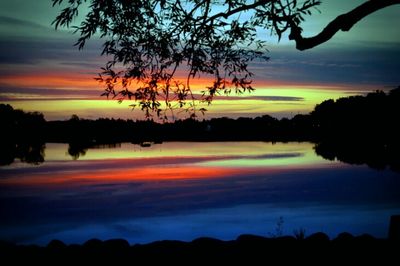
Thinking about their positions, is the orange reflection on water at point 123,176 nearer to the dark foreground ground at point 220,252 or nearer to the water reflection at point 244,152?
the water reflection at point 244,152

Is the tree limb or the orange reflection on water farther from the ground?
the tree limb

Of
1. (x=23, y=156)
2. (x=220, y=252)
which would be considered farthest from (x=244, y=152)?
(x=220, y=252)

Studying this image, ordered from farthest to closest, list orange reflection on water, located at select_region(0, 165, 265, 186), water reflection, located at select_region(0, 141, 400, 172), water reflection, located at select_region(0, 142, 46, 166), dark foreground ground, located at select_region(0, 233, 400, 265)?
water reflection, located at select_region(0, 142, 46, 166) < water reflection, located at select_region(0, 141, 400, 172) < orange reflection on water, located at select_region(0, 165, 265, 186) < dark foreground ground, located at select_region(0, 233, 400, 265)

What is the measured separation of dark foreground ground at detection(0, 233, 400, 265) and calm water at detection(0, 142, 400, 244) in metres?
7.89

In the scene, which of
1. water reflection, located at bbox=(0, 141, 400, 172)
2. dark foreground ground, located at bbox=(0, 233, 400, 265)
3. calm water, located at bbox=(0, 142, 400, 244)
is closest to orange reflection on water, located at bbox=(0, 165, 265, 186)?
calm water, located at bbox=(0, 142, 400, 244)

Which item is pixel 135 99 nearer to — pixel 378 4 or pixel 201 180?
pixel 378 4

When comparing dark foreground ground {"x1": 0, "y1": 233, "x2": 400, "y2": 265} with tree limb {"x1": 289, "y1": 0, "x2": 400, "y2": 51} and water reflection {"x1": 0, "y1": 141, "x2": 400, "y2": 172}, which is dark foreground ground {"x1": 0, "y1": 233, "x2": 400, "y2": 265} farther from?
water reflection {"x1": 0, "y1": 141, "x2": 400, "y2": 172}

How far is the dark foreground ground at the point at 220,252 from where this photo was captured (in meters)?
6.77

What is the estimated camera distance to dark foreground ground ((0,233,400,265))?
6766 mm

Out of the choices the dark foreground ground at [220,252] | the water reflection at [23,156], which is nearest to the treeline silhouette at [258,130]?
the water reflection at [23,156]

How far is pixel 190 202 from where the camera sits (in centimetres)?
3244

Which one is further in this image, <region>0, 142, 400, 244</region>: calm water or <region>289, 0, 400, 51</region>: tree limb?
<region>0, 142, 400, 244</region>: calm water

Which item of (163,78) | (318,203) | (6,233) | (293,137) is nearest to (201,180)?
(318,203)

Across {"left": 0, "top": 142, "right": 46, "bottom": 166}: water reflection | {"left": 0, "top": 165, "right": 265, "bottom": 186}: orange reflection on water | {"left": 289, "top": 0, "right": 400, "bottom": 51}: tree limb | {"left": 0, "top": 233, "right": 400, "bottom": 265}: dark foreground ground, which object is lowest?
{"left": 0, "top": 165, "right": 265, "bottom": 186}: orange reflection on water
